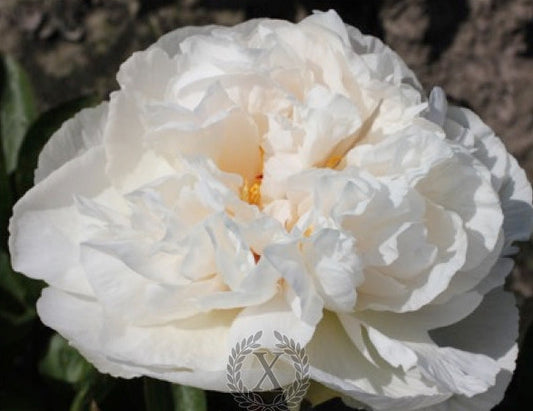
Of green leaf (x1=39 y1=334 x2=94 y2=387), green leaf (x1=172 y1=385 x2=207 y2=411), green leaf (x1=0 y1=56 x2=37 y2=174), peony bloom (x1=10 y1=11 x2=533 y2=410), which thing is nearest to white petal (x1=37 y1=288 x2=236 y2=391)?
peony bloom (x1=10 y1=11 x2=533 y2=410)

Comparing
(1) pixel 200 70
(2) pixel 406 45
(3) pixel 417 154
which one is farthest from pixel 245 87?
(2) pixel 406 45

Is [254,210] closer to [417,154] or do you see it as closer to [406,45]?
[417,154]

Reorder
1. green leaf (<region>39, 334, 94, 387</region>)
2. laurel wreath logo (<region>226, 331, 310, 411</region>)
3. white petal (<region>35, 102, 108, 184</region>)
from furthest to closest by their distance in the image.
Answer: green leaf (<region>39, 334, 94, 387</region>) → white petal (<region>35, 102, 108, 184</region>) → laurel wreath logo (<region>226, 331, 310, 411</region>)

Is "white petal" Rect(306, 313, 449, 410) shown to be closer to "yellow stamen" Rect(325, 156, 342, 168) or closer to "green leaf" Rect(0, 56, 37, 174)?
"yellow stamen" Rect(325, 156, 342, 168)

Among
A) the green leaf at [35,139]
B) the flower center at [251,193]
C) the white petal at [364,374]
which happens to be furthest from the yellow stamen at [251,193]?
the green leaf at [35,139]

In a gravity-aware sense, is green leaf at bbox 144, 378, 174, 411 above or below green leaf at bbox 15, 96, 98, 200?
below
